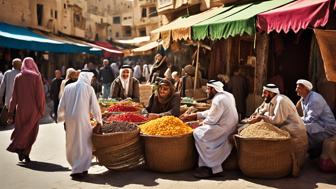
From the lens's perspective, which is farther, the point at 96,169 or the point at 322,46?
the point at 96,169

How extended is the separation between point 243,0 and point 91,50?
13.7 metres

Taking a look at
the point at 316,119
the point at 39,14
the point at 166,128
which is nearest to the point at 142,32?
the point at 39,14

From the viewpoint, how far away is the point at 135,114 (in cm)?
662

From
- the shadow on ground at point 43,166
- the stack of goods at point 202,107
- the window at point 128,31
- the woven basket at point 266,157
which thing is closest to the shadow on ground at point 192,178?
the woven basket at point 266,157

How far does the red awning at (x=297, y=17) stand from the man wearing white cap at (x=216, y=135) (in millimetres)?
2000

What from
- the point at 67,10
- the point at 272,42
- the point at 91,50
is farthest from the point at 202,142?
the point at 67,10

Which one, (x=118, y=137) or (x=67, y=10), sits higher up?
(x=67, y=10)

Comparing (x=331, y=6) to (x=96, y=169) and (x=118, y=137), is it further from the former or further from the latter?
(x=96, y=169)

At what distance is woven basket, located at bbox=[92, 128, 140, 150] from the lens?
5223mm

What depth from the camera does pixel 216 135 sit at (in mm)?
5266

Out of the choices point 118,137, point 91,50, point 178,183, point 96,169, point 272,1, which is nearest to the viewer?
point 178,183

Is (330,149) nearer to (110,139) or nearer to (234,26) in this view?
(110,139)

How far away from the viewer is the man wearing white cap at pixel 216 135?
521 cm

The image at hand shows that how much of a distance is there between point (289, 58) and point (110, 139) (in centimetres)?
569
